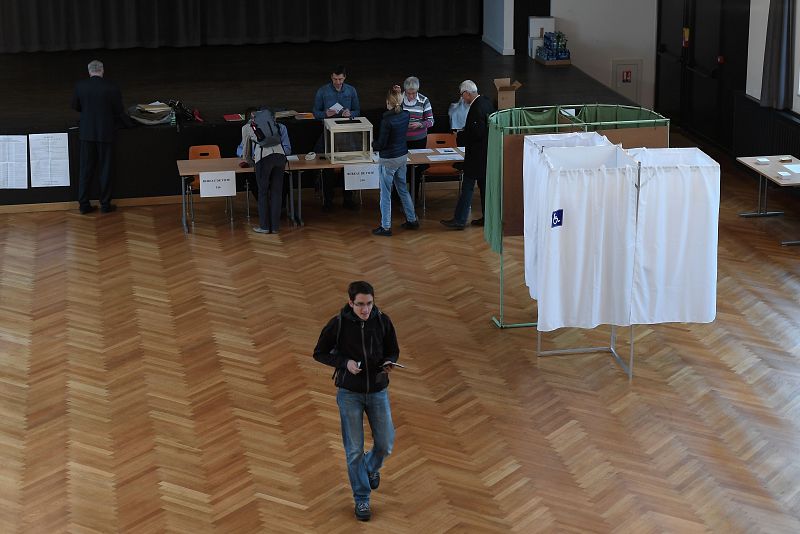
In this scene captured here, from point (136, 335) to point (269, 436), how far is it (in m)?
2.14

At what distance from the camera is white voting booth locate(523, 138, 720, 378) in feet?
26.0

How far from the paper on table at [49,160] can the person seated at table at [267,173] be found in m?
2.15

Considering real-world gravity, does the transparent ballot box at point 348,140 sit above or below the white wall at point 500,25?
below

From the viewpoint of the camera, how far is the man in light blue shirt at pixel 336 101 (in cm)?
1234

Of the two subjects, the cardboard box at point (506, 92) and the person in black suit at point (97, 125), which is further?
the cardboard box at point (506, 92)

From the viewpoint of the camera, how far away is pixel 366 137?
12.0 metres

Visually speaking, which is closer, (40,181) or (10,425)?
(10,425)

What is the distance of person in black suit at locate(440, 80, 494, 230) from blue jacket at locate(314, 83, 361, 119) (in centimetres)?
136

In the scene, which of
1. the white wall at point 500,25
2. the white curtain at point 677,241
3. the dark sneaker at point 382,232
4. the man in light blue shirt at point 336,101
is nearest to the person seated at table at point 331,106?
the man in light blue shirt at point 336,101

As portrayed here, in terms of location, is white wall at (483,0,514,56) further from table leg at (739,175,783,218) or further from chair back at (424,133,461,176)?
table leg at (739,175,783,218)

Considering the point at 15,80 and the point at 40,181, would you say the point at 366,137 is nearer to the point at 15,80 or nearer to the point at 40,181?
the point at 40,181

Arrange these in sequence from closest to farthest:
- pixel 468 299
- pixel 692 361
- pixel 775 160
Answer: pixel 692 361 < pixel 468 299 < pixel 775 160

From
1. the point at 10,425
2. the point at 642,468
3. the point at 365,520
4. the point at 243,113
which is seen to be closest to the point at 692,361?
the point at 642,468

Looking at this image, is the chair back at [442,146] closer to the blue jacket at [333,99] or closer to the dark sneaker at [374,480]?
the blue jacket at [333,99]
